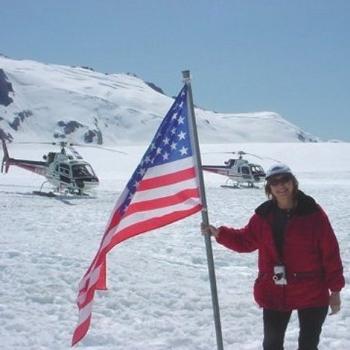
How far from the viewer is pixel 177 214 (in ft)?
15.3

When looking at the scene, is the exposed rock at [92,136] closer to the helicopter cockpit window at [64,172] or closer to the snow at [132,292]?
the helicopter cockpit window at [64,172]

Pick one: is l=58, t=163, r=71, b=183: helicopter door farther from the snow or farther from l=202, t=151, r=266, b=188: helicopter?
l=202, t=151, r=266, b=188: helicopter

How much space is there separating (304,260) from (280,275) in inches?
7.5

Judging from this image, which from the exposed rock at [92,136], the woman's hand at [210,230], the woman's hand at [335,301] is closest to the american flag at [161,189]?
the woman's hand at [210,230]

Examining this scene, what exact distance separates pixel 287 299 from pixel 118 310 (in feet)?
11.1

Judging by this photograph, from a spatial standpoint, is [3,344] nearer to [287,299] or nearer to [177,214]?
[177,214]

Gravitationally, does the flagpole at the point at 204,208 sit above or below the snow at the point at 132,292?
above

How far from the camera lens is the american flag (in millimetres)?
4621

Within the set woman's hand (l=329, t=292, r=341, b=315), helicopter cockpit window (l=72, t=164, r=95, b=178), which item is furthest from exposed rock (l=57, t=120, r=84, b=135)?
→ woman's hand (l=329, t=292, r=341, b=315)

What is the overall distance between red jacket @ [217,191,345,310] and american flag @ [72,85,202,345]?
2.58 feet

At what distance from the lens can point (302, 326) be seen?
414 cm

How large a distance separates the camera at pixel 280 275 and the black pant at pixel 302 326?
0.76 ft

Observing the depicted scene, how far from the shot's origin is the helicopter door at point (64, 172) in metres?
24.0

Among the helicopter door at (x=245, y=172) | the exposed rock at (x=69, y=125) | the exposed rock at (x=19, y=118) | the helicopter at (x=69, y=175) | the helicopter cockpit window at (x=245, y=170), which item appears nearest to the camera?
the helicopter at (x=69, y=175)
